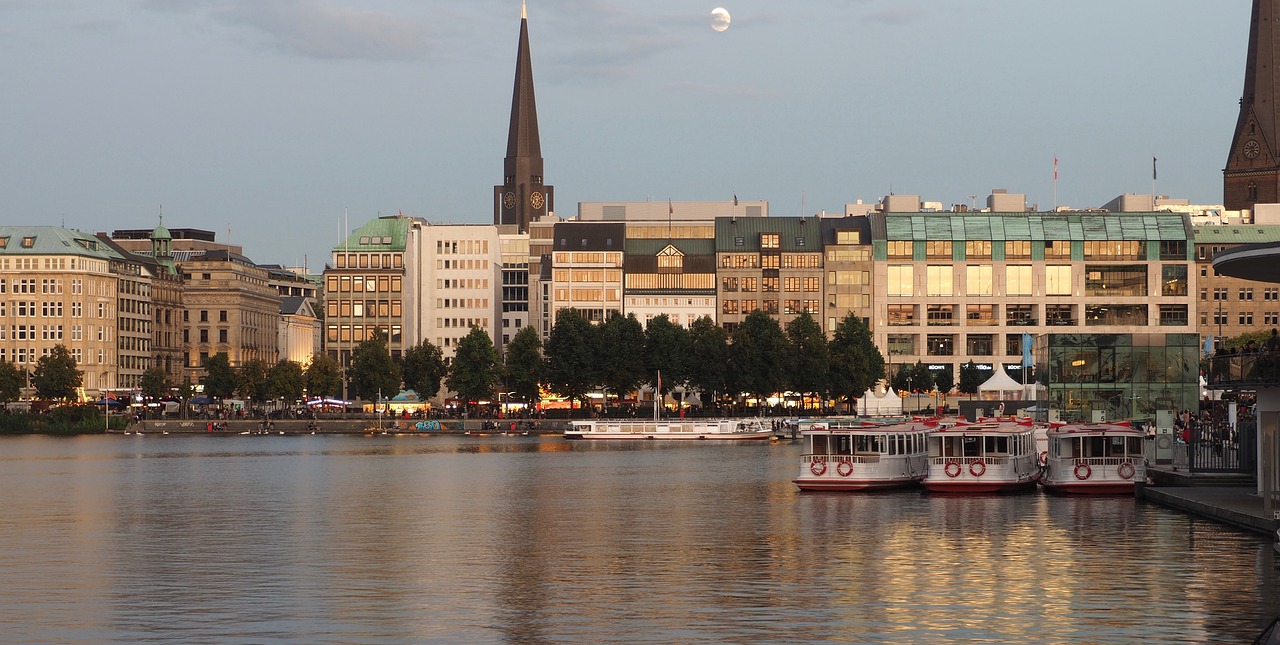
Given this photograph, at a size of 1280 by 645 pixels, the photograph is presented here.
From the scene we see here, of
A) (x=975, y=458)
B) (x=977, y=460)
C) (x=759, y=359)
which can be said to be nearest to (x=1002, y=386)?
(x=759, y=359)

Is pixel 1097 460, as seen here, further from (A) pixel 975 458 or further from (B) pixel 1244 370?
(B) pixel 1244 370

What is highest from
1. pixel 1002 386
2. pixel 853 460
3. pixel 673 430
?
Answer: pixel 1002 386

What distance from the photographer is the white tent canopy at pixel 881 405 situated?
192875 mm

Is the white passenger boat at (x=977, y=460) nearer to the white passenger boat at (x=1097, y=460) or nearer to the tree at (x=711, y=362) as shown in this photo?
the white passenger boat at (x=1097, y=460)

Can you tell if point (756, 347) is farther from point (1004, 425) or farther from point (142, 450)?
point (1004, 425)

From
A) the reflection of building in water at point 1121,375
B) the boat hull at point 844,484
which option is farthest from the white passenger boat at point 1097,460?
the reflection of building in water at point 1121,375

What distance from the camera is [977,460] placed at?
79188 mm

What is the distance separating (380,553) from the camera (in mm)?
53594

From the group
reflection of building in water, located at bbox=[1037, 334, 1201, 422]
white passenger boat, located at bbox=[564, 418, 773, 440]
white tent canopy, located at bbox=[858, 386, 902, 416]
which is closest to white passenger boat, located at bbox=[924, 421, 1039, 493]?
reflection of building in water, located at bbox=[1037, 334, 1201, 422]

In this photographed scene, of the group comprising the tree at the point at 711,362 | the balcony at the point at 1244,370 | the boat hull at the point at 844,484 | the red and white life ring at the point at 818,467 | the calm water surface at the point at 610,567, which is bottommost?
the calm water surface at the point at 610,567

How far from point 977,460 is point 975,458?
163 mm

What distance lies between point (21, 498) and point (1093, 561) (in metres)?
54.1

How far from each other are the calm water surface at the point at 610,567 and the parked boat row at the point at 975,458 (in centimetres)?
169

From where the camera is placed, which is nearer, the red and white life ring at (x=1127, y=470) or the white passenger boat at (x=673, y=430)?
the red and white life ring at (x=1127, y=470)
